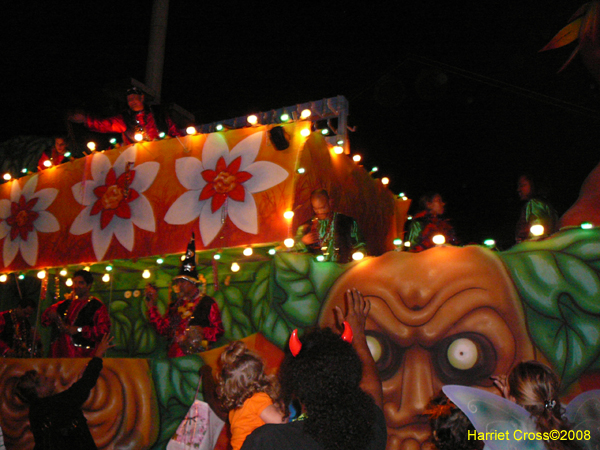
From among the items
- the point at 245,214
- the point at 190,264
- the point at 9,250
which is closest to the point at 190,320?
the point at 190,264

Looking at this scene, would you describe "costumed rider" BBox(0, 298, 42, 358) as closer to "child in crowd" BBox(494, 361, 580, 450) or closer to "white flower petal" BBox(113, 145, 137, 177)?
"white flower petal" BBox(113, 145, 137, 177)

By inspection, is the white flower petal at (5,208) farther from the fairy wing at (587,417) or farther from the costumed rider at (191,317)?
the fairy wing at (587,417)

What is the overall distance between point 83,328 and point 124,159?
207cm

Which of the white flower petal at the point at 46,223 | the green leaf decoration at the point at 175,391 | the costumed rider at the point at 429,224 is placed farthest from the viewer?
the white flower petal at the point at 46,223

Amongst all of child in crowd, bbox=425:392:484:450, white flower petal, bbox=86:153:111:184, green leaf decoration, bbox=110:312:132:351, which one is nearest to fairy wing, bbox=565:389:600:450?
child in crowd, bbox=425:392:484:450

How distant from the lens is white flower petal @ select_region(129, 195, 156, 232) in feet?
18.6

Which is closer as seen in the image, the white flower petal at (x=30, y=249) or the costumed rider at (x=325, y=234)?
the costumed rider at (x=325, y=234)

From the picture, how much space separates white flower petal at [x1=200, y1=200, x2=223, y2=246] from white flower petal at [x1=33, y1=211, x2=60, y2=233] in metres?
2.35

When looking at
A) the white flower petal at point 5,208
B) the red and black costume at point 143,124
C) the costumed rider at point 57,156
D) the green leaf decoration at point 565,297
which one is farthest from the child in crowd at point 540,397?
the white flower petal at point 5,208

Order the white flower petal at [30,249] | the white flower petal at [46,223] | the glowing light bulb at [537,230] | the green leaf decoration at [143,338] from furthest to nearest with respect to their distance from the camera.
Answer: the green leaf decoration at [143,338] < the white flower petal at [30,249] < the white flower petal at [46,223] < the glowing light bulb at [537,230]

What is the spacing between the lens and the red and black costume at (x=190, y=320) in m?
5.26

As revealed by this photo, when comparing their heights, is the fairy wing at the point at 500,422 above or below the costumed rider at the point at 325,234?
below

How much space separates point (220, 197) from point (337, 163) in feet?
4.82

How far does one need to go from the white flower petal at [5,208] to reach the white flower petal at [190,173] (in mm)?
3100
